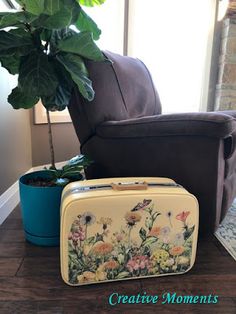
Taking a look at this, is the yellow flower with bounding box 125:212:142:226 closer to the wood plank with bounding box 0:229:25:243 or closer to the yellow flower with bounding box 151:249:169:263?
the yellow flower with bounding box 151:249:169:263

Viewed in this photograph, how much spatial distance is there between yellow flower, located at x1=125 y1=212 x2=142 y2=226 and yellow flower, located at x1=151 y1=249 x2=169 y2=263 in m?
0.14

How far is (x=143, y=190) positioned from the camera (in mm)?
853

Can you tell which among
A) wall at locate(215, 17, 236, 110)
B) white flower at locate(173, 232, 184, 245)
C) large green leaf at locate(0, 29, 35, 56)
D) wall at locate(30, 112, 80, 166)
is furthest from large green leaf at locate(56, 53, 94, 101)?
wall at locate(215, 17, 236, 110)

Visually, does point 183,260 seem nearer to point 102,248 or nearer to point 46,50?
point 102,248

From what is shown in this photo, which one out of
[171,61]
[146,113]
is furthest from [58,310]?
[171,61]

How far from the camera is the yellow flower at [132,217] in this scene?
826 mm

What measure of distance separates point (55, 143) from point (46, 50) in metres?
1.21

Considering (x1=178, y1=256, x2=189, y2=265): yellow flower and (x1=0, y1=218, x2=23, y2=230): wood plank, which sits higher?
(x1=178, y1=256, x2=189, y2=265): yellow flower

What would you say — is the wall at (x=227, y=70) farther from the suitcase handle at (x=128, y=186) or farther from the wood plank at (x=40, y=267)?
the wood plank at (x=40, y=267)

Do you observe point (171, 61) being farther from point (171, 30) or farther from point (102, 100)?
point (102, 100)

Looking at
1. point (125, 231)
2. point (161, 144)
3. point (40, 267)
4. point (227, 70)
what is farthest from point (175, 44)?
point (40, 267)

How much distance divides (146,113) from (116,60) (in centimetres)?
34

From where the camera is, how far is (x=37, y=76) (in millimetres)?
875

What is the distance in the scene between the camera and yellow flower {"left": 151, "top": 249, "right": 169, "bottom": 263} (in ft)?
2.87
